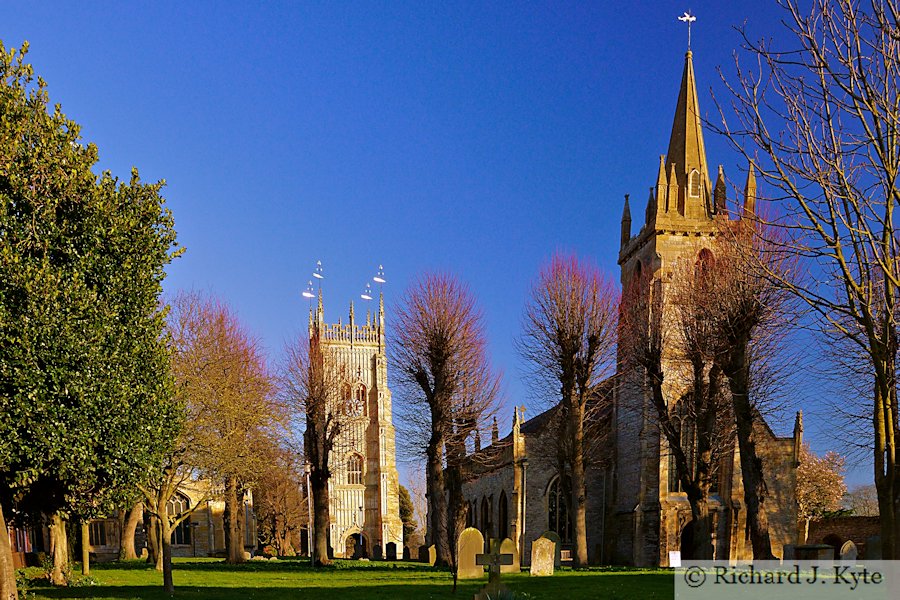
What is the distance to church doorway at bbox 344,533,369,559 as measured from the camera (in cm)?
6938

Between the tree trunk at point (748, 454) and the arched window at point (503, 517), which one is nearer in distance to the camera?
the tree trunk at point (748, 454)

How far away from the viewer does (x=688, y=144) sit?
3850 cm

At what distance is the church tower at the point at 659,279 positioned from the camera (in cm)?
3531

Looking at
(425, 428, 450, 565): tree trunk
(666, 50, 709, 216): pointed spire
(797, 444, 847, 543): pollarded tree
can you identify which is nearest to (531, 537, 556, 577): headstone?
(425, 428, 450, 565): tree trunk

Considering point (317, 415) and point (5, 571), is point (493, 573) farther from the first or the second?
point (317, 415)

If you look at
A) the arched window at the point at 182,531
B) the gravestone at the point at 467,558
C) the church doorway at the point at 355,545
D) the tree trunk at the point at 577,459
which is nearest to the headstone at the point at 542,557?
the gravestone at the point at 467,558

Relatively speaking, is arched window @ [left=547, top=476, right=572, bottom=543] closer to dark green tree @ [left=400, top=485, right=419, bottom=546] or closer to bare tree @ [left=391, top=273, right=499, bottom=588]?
bare tree @ [left=391, top=273, right=499, bottom=588]

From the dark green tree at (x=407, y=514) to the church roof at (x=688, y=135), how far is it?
61070mm

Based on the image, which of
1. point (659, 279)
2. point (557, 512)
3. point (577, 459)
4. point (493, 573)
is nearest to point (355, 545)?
point (557, 512)

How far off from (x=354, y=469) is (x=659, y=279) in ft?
142

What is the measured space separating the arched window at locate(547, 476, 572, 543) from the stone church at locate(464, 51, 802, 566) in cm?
5

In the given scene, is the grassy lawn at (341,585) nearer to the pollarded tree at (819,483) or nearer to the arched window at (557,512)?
the arched window at (557,512)

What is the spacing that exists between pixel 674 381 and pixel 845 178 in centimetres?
2666

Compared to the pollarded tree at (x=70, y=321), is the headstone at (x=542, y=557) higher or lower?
lower
